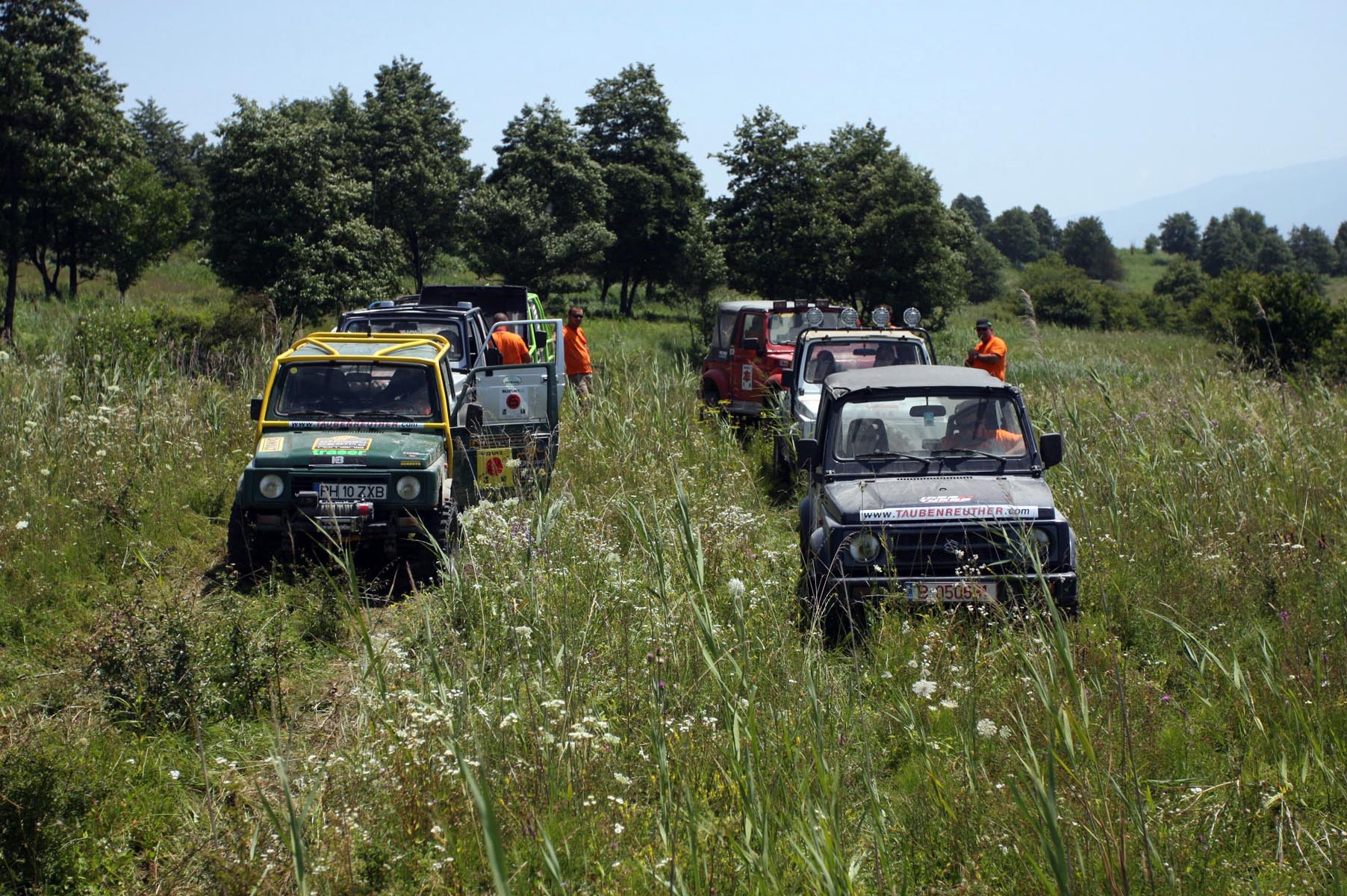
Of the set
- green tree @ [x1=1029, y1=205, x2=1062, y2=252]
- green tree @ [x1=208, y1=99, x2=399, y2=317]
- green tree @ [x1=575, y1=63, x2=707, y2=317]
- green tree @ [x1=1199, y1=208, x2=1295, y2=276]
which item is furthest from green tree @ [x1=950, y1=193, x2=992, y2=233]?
green tree @ [x1=208, y1=99, x2=399, y2=317]

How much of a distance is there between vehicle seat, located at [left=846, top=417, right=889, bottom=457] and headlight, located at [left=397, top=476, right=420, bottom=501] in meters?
3.12

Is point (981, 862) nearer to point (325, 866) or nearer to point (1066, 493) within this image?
point (325, 866)

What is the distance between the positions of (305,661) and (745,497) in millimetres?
4393

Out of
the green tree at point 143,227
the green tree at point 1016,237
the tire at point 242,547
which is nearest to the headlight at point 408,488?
the tire at point 242,547

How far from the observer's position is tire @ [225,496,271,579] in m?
7.64

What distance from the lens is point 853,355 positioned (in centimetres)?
1170

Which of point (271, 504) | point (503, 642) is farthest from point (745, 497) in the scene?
point (503, 642)

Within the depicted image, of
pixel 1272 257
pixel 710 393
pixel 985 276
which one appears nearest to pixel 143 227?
pixel 710 393

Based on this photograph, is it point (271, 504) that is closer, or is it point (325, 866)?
point (325, 866)

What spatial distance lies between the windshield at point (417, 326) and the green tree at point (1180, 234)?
12589 cm

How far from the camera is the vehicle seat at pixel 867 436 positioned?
6812mm

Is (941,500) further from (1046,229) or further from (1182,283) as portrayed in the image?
(1046,229)

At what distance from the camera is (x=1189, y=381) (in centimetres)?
1350

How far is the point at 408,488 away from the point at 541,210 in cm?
3380
